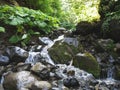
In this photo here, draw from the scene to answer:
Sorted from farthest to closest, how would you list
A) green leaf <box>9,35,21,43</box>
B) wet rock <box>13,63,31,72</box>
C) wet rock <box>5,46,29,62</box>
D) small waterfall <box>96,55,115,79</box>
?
green leaf <box>9,35,21,43</box> < wet rock <box>5,46,29,62</box> < small waterfall <box>96,55,115,79</box> < wet rock <box>13,63,31,72</box>

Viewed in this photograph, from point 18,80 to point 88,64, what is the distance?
2006 mm

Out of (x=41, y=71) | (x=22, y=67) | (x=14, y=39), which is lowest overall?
(x=41, y=71)

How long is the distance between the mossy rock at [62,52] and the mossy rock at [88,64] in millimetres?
482

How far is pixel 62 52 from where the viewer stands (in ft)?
24.3

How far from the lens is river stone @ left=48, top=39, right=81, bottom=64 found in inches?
288

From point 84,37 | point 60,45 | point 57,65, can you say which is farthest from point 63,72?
point 84,37

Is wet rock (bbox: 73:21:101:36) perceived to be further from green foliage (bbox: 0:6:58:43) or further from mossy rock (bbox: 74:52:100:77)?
mossy rock (bbox: 74:52:100:77)

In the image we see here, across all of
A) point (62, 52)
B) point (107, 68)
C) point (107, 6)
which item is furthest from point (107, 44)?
point (107, 6)

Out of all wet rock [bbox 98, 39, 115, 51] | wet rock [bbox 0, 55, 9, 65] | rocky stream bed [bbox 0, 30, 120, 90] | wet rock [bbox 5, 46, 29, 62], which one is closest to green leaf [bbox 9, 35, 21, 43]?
rocky stream bed [bbox 0, 30, 120, 90]

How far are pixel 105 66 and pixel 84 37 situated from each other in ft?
7.31

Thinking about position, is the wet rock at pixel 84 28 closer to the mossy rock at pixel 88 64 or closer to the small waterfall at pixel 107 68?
the small waterfall at pixel 107 68

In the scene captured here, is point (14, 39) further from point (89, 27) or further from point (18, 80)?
point (89, 27)

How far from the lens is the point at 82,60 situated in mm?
6883

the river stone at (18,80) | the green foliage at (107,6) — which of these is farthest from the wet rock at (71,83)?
the green foliage at (107,6)
